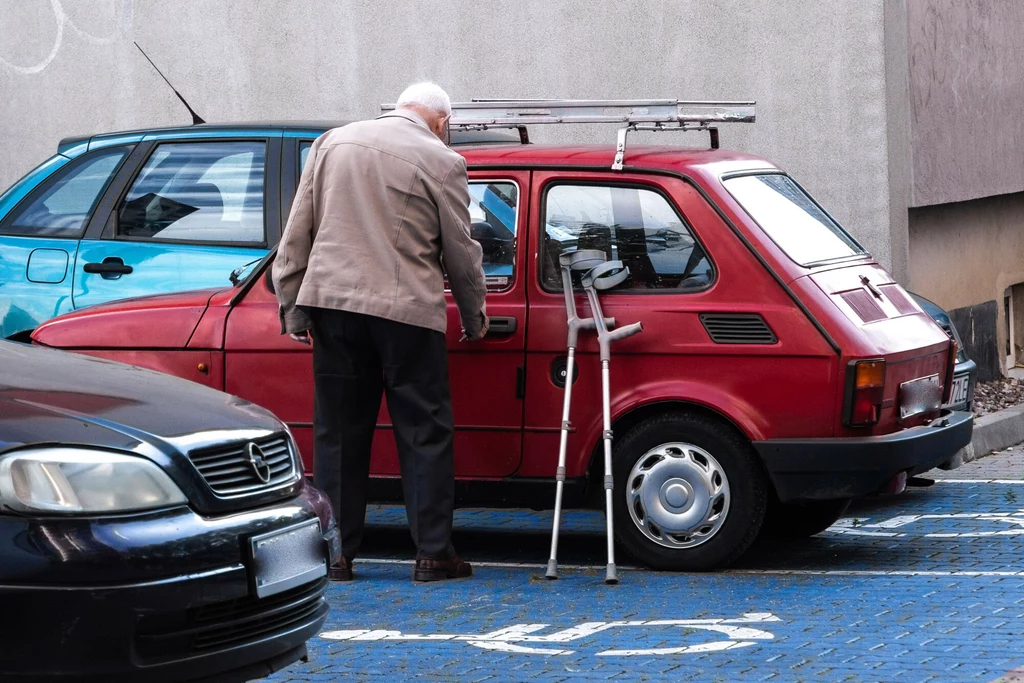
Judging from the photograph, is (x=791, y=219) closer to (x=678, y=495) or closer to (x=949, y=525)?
(x=678, y=495)

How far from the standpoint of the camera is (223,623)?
4.13m

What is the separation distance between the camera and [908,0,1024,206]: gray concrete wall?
40.3 ft

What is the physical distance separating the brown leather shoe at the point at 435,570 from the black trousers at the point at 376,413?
3 cm

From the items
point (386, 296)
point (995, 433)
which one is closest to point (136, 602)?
point (386, 296)

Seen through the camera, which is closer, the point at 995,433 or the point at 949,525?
the point at 949,525

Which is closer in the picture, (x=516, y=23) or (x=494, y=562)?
(x=494, y=562)

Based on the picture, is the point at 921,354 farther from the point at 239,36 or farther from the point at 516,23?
the point at 239,36

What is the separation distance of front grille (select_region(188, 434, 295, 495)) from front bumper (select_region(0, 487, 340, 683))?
0.09 metres

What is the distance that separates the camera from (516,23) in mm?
12805

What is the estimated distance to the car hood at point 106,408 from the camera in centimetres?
404

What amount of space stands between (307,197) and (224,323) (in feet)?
3.13

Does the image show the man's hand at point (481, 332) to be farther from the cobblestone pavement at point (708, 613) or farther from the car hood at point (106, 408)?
the car hood at point (106, 408)

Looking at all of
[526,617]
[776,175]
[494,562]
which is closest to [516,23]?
[776,175]

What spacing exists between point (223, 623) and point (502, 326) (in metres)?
2.82
